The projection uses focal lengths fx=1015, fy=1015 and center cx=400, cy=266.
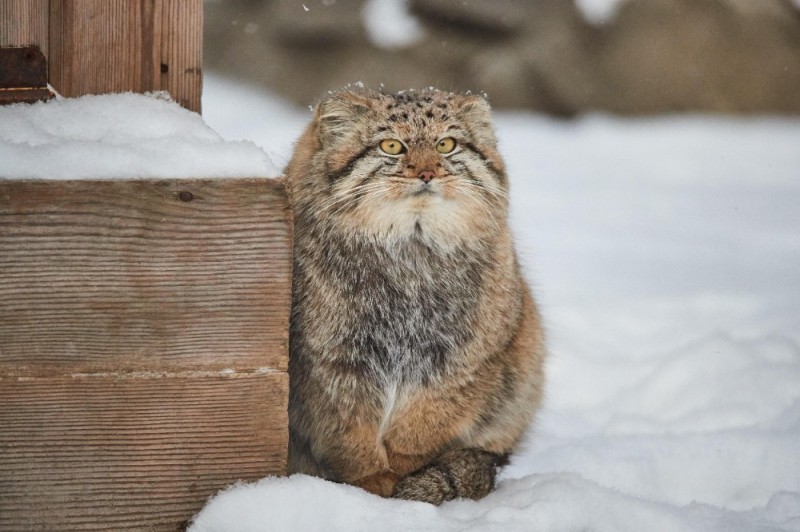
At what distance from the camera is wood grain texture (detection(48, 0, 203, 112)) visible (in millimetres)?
2854

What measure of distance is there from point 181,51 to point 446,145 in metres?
0.86

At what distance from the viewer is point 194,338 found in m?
2.68

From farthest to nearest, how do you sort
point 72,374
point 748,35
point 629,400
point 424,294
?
point 748,35
point 629,400
point 424,294
point 72,374

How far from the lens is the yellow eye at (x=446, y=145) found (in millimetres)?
3197

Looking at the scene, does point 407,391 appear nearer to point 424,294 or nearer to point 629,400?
point 424,294

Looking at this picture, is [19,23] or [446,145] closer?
[19,23]

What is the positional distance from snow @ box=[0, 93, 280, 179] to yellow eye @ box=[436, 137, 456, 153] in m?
0.64

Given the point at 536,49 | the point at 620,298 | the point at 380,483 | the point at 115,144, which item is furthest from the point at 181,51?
the point at 536,49

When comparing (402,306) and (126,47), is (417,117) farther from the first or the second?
(126,47)

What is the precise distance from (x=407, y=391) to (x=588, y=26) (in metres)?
6.03

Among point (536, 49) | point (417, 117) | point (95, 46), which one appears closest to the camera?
point (95, 46)

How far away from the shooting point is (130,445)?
→ 105 inches

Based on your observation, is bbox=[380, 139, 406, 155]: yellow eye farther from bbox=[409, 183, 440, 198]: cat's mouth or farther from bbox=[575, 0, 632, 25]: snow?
bbox=[575, 0, 632, 25]: snow

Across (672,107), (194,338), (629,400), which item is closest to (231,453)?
(194,338)
